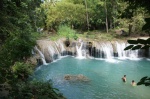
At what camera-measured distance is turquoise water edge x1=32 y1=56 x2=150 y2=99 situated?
10258mm

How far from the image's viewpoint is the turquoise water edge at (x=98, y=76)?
404 inches

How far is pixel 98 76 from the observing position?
1310 cm

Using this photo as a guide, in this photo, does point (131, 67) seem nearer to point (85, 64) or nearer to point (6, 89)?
point (85, 64)

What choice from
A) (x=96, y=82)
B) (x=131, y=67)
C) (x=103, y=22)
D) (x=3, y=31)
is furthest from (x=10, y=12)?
(x=103, y=22)

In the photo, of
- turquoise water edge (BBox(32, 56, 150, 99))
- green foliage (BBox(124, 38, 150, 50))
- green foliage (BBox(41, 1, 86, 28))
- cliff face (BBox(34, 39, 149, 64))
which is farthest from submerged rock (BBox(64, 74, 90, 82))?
green foliage (BBox(41, 1, 86, 28))

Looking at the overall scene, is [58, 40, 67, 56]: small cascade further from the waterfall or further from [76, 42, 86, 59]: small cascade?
the waterfall

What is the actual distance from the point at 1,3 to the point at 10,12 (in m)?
1.15

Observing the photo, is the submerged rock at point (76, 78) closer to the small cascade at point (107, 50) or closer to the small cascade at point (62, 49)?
the small cascade at point (62, 49)

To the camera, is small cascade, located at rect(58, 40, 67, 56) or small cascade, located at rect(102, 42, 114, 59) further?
small cascade, located at rect(58, 40, 67, 56)

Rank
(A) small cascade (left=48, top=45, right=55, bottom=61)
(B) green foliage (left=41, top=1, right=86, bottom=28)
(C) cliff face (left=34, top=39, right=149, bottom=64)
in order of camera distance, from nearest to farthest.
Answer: (A) small cascade (left=48, top=45, right=55, bottom=61), (C) cliff face (left=34, top=39, right=149, bottom=64), (B) green foliage (left=41, top=1, right=86, bottom=28)

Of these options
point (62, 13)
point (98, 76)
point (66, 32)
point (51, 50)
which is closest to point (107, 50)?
point (66, 32)

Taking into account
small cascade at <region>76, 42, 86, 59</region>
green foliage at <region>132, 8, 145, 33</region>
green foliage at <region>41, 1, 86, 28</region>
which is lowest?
small cascade at <region>76, 42, 86, 59</region>

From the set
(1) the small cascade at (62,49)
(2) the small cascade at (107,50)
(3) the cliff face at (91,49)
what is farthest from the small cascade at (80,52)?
(2) the small cascade at (107,50)

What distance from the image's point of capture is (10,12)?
1184 cm
